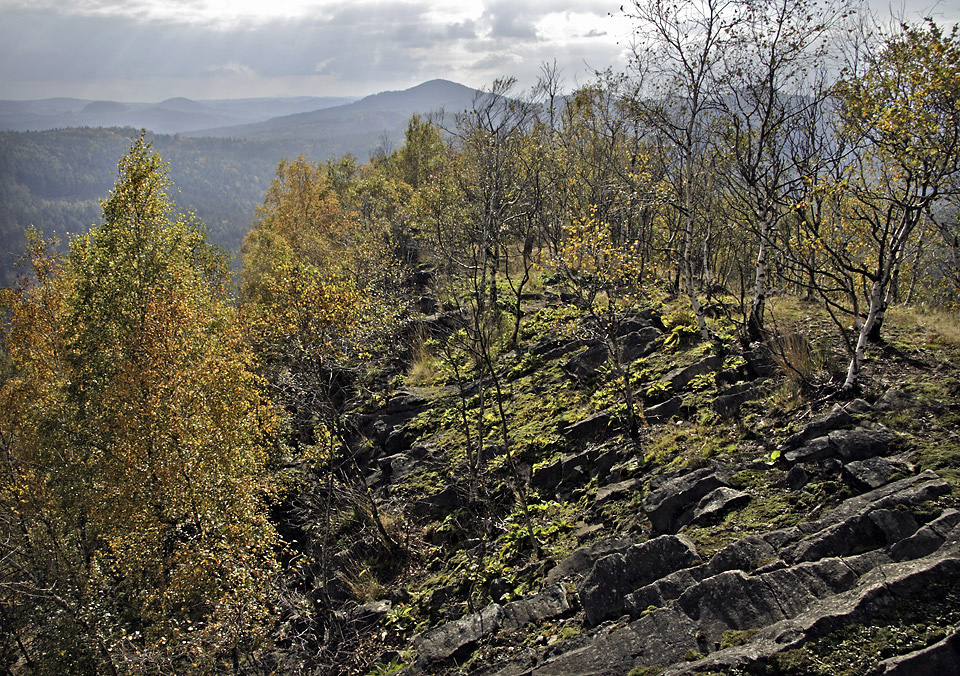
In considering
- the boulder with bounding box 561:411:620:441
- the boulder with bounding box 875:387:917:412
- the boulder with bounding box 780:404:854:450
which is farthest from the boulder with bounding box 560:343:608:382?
the boulder with bounding box 875:387:917:412

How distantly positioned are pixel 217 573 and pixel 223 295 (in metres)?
24.3

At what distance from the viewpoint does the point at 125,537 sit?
15.8m

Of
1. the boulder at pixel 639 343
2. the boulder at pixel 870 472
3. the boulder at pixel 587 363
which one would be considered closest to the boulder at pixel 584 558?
the boulder at pixel 870 472

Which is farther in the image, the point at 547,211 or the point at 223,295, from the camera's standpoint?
the point at 547,211

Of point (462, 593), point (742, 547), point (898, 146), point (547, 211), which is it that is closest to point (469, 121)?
point (547, 211)

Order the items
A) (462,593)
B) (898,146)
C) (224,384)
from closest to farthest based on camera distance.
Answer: (898,146) → (462,593) → (224,384)

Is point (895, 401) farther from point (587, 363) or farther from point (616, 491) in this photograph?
point (587, 363)

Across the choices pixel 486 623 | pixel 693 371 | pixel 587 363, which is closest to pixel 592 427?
pixel 693 371

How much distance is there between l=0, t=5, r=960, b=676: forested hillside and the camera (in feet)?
24.2

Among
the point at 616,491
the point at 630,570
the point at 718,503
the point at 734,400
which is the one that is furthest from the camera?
the point at 734,400

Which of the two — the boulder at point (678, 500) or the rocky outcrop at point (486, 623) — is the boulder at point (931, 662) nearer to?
the boulder at point (678, 500)

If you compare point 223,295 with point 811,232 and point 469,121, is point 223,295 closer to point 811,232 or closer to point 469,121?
point 469,121

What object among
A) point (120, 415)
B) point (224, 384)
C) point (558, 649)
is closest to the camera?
point (558, 649)

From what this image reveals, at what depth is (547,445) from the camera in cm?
1473
